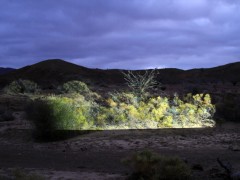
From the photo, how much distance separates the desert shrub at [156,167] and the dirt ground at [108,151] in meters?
0.73

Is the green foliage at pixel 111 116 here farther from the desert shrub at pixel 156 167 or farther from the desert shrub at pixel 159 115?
the desert shrub at pixel 156 167

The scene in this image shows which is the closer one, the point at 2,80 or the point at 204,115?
the point at 204,115

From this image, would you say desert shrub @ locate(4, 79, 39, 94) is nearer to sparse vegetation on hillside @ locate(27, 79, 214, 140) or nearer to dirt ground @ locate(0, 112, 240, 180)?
dirt ground @ locate(0, 112, 240, 180)

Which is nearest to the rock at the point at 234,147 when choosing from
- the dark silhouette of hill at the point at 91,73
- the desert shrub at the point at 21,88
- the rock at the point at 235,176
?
the rock at the point at 235,176

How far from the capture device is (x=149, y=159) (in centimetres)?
985

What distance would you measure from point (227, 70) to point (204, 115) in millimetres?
57808

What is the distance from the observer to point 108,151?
15.2m

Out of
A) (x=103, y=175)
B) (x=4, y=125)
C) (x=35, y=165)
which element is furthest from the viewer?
(x=4, y=125)

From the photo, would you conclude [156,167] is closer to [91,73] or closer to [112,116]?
[112,116]

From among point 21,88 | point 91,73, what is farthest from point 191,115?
point 91,73

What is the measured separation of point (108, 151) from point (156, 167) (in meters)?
5.88

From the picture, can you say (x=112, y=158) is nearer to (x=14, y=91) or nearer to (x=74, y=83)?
(x=74, y=83)

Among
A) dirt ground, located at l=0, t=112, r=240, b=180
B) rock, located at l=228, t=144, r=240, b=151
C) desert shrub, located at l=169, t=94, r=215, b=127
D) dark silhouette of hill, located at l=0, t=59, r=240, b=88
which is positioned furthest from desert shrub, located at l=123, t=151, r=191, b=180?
dark silhouette of hill, located at l=0, t=59, r=240, b=88

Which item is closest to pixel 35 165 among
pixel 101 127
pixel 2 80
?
pixel 101 127
